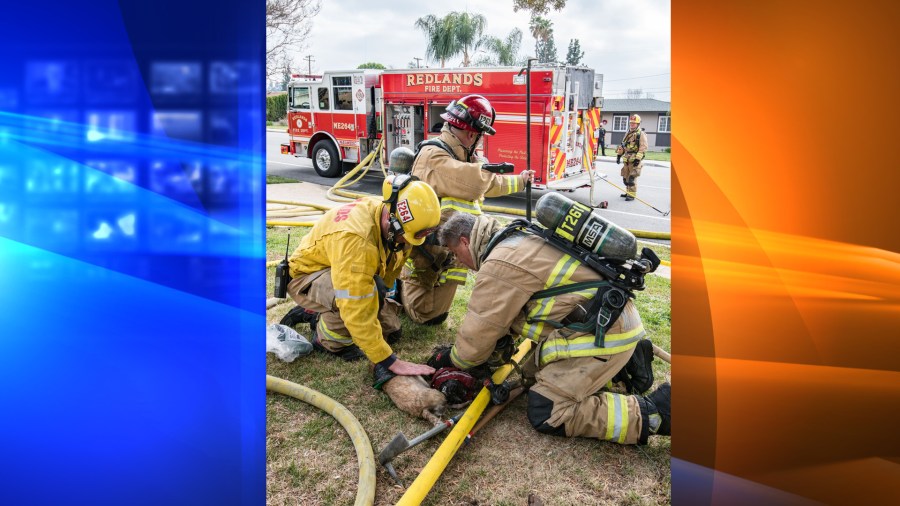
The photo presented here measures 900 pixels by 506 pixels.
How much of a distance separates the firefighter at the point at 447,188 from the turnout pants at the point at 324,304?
69 centimetres

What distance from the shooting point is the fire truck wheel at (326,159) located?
1410 cm

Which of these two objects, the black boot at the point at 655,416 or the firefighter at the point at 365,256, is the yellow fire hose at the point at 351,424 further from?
the black boot at the point at 655,416

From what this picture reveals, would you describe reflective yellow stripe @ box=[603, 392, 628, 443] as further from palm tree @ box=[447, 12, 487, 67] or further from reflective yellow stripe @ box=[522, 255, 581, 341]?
palm tree @ box=[447, 12, 487, 67]

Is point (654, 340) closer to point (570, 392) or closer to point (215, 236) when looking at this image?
point (570, 392)

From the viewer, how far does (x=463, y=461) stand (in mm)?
2973

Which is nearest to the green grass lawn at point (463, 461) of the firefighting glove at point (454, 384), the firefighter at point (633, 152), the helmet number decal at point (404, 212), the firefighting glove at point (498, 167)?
the firefighting glove at point (454, 384)

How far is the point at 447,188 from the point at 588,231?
5.92 ft

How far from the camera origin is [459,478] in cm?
283

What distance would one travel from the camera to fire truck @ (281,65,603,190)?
35.6ft

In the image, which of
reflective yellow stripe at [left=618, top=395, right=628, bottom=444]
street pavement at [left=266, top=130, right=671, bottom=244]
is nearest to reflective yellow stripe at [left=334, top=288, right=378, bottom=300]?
reflective yellow stripe at [left=618, top=395, right=628, bottom=444]

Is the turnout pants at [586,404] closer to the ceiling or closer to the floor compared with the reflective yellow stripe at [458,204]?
closer to the floor

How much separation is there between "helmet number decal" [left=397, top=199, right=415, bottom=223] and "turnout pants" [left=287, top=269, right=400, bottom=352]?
87cm

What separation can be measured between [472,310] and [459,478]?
35.7 inches

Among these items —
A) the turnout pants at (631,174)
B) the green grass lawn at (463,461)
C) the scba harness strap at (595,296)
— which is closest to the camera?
the green grass lawn at (463,461)
